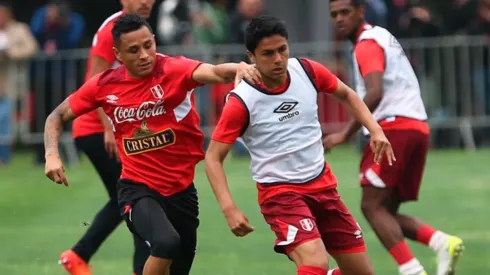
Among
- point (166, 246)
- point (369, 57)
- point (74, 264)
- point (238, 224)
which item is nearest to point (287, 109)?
point (238, 224)

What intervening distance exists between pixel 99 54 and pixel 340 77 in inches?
438

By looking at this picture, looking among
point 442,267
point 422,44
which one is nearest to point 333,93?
point 442,267

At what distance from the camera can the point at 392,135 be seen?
10.0m

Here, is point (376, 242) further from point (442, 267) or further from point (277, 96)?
point (277, 96)

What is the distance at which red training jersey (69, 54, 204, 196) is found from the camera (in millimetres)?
8469

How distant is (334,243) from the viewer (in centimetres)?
830

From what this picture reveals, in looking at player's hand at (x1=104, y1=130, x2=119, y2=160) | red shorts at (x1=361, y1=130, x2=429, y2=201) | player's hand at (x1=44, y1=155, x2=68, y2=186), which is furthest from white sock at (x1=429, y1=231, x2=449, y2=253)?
player's hand at (x1=44, y1=155, x2=68, y2=186)

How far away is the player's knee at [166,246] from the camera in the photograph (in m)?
8.12

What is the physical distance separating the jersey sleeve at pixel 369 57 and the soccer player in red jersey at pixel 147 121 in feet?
5.50

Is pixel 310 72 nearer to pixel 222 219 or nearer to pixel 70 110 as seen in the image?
pixel 70 110

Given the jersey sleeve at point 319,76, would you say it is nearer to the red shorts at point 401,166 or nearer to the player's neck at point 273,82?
the player's neck at point 273,82

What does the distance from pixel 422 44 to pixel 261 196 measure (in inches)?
496

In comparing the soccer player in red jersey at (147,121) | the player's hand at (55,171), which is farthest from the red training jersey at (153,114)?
the player's hand at (55,171)

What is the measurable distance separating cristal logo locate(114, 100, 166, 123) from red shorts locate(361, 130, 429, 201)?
2.12 meters
